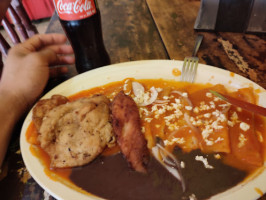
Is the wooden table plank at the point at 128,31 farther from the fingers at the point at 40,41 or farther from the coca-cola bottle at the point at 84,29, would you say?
the fingers at the point at 40,41

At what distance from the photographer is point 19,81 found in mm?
1391

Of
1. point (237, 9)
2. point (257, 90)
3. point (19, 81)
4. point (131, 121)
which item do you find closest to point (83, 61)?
point (19, 81)

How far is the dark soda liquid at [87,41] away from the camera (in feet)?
4.79

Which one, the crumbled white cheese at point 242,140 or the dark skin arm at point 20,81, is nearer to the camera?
the crumbled white cheese at point 242,140

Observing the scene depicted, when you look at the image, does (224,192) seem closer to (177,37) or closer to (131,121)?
(131,121)

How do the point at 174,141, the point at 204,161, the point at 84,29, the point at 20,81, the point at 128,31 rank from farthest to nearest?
1. the point at 128,31
2. the point at 84,29
3. the point at 20,81
4. the point at 174,141
5. the point at 204,161

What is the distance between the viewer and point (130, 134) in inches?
42.3

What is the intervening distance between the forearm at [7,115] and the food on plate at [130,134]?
62 cm

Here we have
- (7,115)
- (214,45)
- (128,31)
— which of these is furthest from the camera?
(128,31)

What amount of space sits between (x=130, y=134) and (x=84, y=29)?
84cm

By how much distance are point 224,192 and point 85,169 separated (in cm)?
64

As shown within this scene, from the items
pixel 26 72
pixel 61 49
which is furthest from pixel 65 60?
pixel 26 72

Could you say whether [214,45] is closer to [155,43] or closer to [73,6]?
[155,43]

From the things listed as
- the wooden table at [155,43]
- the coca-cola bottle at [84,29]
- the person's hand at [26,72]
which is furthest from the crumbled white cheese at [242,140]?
the person's hand at [26,72]
